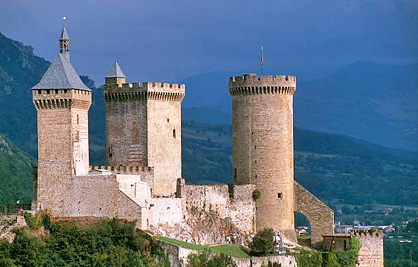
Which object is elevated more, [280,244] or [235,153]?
[235,153]

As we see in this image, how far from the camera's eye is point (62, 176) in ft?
190

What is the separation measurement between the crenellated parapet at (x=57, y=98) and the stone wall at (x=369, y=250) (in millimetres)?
18580

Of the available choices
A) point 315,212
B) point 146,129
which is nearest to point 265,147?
point 315,212

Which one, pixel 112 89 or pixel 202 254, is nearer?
pixel 202 254

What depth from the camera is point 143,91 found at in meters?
63.4

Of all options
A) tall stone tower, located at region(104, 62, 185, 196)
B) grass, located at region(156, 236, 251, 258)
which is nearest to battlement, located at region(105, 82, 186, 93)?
tall stone tower, located at region(104, 62, 185, 196)

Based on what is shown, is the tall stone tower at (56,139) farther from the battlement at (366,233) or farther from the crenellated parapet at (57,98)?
the battlement at (366,233)

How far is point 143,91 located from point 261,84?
734cm

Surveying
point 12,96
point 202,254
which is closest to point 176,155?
point 202,254

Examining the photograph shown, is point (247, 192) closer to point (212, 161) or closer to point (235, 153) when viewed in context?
point (235, 153)

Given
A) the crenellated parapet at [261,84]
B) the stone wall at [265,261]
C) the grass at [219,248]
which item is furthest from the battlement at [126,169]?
the crenellated parapet at [261,84]

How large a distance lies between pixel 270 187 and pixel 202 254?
1015 centimetres

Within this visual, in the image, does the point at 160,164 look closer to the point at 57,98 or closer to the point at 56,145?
the point at 56,145

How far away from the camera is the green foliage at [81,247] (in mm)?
53125
